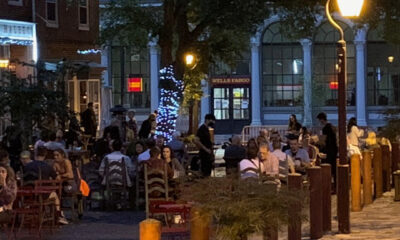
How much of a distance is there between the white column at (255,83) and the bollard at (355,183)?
3628 cm

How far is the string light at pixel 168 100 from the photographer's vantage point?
1094 inches

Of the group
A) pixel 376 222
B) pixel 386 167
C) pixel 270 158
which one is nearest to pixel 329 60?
pixel 386 167

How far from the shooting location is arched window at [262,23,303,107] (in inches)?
2120

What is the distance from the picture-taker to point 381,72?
53.1 metres

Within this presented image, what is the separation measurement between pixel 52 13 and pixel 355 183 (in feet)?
73.1

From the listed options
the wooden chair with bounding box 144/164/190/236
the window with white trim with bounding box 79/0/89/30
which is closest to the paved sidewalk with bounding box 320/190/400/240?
the wooden chair with bounding box 144/164/190/236

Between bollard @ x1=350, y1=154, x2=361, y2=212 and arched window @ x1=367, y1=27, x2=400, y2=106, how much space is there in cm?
3687

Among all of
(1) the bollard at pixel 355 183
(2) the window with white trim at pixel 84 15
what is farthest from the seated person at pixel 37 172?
(2) the window with white trim at pixel 84 15

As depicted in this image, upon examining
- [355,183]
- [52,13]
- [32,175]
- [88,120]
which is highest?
[52,13]

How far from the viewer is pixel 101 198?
59.5 ft

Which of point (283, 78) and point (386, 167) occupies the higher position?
point (283, 78)

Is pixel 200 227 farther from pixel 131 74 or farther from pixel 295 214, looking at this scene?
pixel 131 74

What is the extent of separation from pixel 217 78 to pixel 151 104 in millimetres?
4177

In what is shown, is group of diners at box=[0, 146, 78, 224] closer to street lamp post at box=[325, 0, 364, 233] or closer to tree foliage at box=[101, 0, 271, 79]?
street lamp post at box=[325, 0, 364, 233]
